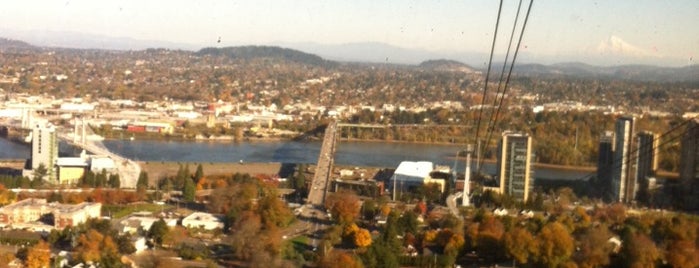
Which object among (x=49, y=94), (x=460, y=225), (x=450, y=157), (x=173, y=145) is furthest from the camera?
(x=49, y=94)

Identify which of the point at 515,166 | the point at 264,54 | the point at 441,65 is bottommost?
the point at 515,166

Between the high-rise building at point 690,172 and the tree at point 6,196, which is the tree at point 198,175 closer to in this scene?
the tree at point 6,196

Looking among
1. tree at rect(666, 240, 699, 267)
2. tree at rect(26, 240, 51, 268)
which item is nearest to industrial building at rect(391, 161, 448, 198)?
tree at rect(666, 240, 699, 267)

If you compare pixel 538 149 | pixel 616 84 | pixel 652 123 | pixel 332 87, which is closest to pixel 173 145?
pixel 538 149

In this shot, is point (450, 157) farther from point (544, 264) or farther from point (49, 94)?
point (49, 94)

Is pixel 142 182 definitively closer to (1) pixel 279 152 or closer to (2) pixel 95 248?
(2) pixel 95 248

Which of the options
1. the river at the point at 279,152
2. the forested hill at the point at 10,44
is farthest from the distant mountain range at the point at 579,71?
the forested hill at the point at 10,44

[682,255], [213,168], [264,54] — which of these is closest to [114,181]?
[213,168]
